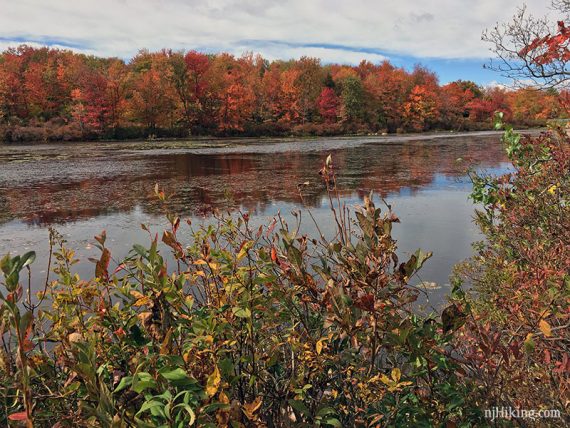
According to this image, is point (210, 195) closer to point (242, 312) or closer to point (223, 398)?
point (242, 312)

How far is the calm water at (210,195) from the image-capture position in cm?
776

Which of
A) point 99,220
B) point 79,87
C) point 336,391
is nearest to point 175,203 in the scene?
point 99,220

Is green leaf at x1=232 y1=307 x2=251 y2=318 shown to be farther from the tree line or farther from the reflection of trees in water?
the tree line

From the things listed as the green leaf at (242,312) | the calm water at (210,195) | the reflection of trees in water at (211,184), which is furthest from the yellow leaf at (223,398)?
the reflection of trees in water at (211,184)

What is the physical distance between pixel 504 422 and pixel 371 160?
2043 cm

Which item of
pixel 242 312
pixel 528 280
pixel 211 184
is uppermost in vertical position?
pixel 242 312

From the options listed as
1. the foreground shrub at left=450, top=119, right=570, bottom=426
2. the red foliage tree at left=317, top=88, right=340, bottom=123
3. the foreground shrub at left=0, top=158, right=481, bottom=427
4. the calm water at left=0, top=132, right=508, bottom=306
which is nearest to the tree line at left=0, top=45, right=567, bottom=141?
the red foliage tree at left=317, top=88, right=340, bottom=123

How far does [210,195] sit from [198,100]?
44.7 m

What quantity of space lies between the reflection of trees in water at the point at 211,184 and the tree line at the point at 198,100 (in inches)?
1103

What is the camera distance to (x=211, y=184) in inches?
572

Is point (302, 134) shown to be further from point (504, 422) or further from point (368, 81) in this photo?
point (504, 422)

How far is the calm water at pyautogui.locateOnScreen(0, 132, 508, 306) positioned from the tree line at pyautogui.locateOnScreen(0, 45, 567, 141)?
84.6 feet

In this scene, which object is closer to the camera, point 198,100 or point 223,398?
point 223,398

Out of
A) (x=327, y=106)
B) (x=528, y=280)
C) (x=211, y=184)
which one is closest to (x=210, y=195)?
(x=211, y=184)
